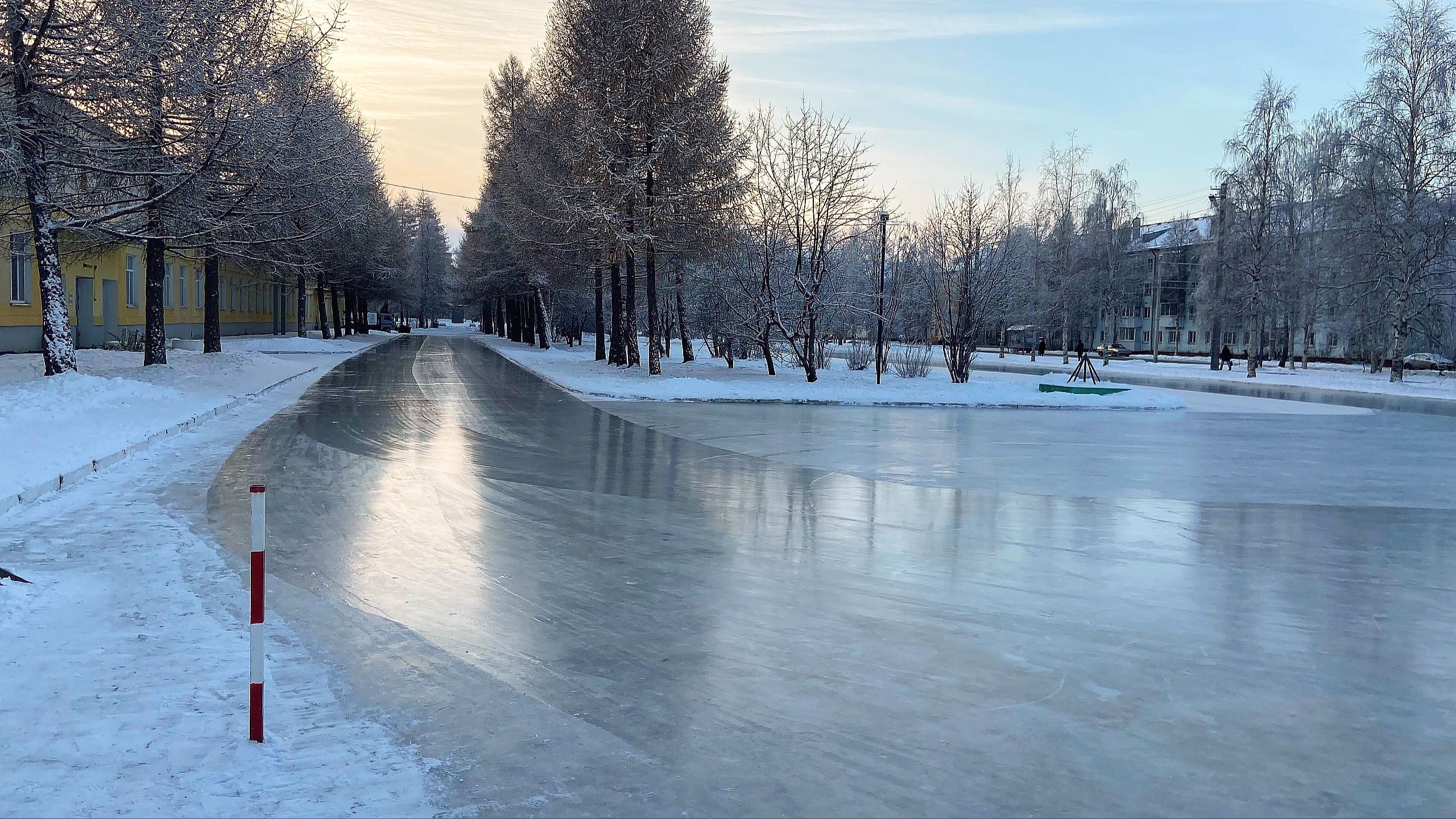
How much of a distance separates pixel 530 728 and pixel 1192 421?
2142cm

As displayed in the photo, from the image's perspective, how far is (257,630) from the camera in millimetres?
4492

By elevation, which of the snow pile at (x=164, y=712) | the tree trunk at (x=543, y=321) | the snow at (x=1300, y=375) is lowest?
the snow pile at (x=164, y=712)

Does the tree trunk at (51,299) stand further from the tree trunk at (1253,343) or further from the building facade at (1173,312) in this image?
the building facade at (1173,312)

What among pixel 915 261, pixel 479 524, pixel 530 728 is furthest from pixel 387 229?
pixel 530 728

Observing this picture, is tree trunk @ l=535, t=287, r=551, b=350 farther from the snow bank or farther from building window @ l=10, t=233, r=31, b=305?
the snow bank

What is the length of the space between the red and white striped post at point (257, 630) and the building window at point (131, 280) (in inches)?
1813

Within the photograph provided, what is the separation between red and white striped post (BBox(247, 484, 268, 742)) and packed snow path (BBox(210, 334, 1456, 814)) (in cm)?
62

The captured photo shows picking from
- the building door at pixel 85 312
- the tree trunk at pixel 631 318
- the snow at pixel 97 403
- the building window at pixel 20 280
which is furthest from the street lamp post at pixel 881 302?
the building door at pixel 85 312

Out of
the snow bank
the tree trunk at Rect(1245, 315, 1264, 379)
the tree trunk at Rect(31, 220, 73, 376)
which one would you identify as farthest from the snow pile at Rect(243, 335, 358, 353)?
the tree trunk at Rect(1245, 315, 1264, 379)

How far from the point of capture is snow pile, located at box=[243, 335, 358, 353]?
157ft

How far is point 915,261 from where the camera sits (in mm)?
44219

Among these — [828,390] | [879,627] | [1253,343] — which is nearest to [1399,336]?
[1253,343]

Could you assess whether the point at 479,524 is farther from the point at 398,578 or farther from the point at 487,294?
the point at 487,294

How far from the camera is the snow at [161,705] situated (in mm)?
4051
